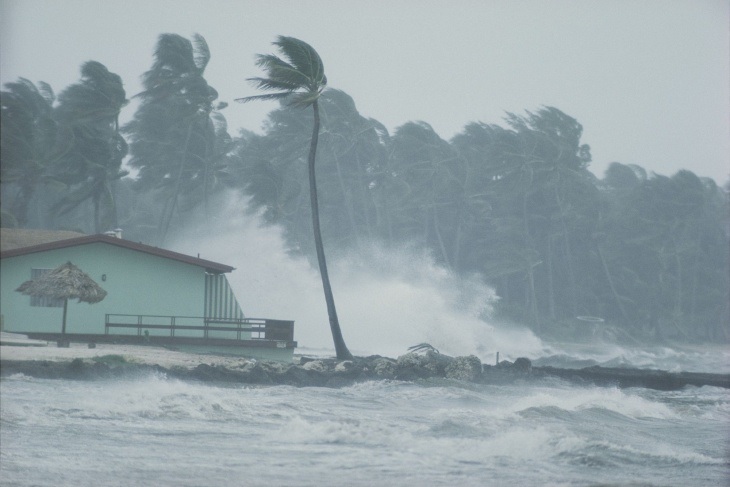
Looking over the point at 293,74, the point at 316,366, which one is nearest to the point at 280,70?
the point at 293,74

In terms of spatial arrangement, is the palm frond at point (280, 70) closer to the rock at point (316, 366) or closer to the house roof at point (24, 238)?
the house roof at point (24, 238)

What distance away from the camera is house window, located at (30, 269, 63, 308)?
58.7 feet

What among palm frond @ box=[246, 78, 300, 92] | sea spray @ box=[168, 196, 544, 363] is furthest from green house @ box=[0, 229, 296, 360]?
sea spray @ box=[168, 196, 544, 363]

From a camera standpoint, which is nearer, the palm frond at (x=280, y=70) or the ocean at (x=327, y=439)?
the ocean at (x=327, y=439)

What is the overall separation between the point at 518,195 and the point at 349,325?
11.5m

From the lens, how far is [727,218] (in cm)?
4931

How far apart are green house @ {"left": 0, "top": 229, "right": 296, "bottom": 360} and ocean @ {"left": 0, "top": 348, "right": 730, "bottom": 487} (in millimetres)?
3070

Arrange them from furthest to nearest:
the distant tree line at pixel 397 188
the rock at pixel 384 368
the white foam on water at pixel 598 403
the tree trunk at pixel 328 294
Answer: the distant tree line at pixel 397 188, the tree trunk at pixel 328 294, the rock at pixel 384 368, the white foam on water at pixel 598 403

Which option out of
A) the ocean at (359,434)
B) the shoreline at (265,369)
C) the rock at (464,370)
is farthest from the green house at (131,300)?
the rock at (464,370)

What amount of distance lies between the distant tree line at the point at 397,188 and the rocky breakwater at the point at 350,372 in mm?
13343

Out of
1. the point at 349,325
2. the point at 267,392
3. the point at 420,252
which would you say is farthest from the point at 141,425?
the point at 420,252

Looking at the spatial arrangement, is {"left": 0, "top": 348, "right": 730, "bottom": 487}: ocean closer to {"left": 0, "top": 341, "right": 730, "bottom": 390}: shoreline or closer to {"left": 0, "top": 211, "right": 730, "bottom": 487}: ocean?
{"left": 0, "top": 211, "right": 730, "bottom": 487}: ocean

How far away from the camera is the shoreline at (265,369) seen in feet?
51.8

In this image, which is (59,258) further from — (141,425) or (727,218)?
(727,218)
